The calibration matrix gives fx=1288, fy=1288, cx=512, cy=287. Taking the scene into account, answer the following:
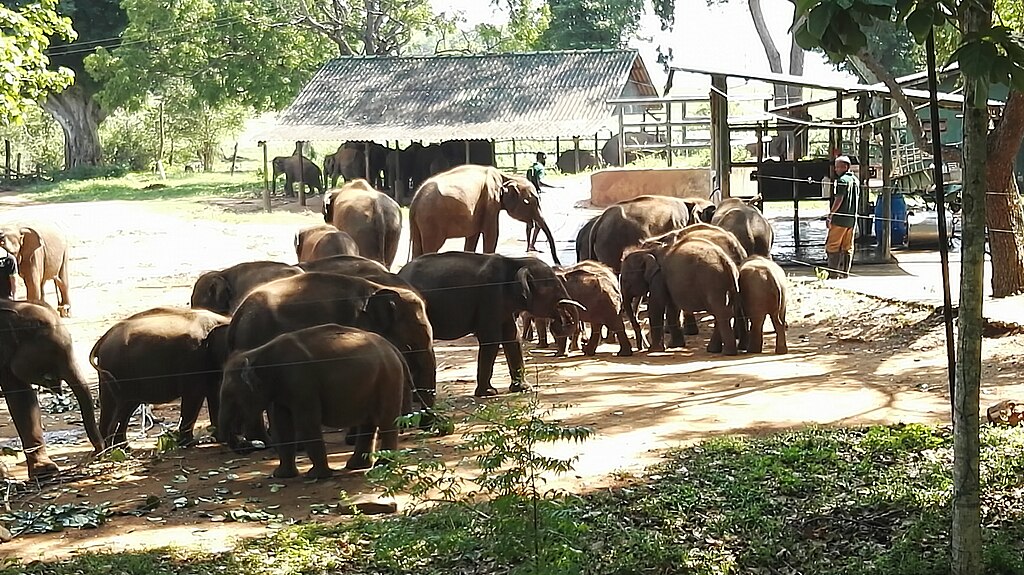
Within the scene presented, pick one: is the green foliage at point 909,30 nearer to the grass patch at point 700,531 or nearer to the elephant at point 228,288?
the grass patch at point 700,531

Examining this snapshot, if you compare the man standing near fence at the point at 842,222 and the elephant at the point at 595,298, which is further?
the man standing near fence at the point at 842,222

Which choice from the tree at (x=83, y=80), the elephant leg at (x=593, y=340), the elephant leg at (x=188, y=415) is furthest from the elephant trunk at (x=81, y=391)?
the tree at (x=83, y=80)

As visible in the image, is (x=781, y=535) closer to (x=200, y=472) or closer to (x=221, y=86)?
(x=200, y=472)

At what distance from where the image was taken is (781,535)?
611 cm

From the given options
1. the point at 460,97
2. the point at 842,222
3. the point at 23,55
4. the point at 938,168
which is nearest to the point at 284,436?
the point at 938,168

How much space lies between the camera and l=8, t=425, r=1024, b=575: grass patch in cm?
569

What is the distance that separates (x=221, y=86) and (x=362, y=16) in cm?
585

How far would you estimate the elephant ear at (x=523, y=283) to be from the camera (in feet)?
33.3

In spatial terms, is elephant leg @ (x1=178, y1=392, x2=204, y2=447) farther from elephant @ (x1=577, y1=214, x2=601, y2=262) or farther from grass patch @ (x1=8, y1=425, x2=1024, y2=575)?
elephant @ (x1=577, y1=214, x2=601, y2=262)

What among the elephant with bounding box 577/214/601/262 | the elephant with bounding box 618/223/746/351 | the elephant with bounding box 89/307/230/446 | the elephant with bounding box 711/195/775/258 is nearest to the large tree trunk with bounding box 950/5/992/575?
the elephant with bounding box 89/307/230/446

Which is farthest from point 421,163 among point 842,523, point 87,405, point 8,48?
point 842,523

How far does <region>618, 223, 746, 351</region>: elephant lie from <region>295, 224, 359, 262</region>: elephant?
285 centimetres

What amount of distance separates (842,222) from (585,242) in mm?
3417

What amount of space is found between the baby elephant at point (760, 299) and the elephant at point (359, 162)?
944 inches
